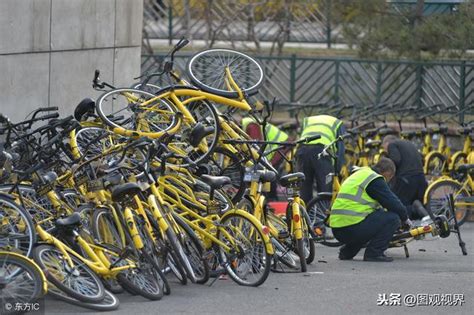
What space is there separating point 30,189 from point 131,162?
3.35ft

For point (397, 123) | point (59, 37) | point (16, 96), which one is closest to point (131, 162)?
point (16, 96)

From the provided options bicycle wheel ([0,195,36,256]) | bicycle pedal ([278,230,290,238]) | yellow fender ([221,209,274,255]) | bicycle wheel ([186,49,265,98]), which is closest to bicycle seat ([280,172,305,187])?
bicycle pedal ([278,230,290,238])

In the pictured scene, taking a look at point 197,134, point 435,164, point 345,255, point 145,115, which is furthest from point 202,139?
point 435,164

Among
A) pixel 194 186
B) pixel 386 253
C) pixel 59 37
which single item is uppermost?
pixel 59 37

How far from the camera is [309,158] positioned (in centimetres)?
1429

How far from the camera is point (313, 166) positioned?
14312 mm

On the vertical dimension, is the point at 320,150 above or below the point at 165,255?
above

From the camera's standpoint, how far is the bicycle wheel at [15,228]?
27.9 ft

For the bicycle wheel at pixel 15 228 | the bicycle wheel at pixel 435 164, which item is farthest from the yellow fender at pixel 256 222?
the bicycle wheel at pixel 435 164

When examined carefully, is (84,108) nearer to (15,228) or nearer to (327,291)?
(15,228)

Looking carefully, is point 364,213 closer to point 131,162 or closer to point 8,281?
point 131,162

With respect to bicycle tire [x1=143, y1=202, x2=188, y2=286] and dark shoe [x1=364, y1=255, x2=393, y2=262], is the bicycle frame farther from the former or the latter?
dark shoe [x1=364, y1=255, x2=393, y2=262]

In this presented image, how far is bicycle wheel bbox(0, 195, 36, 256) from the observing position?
8508 millimetres

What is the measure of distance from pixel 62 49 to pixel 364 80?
9.29 meters
